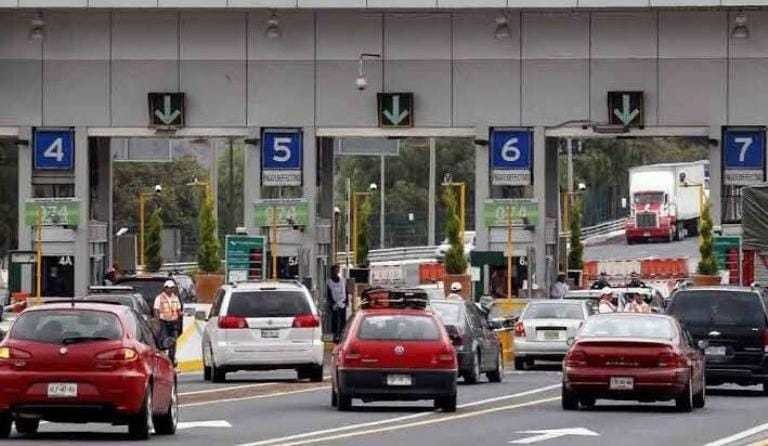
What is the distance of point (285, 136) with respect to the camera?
61031 millimetres

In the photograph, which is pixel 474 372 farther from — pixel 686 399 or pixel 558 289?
pixel 558 289

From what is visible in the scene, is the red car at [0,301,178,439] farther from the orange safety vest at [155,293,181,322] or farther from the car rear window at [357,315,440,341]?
the orange safety vest at [155,293,181,322]

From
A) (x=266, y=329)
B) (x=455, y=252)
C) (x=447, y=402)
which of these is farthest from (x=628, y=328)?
(x=455, y=252)

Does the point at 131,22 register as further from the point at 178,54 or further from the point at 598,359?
the point at 598,359

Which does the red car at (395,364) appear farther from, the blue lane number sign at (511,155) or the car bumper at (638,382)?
the blue lane number sign at (511,155)

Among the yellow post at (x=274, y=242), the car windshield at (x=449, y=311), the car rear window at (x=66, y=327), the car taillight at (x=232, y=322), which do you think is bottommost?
the car taillight at (x=232, y=322)

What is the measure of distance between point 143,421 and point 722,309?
50.8 feet

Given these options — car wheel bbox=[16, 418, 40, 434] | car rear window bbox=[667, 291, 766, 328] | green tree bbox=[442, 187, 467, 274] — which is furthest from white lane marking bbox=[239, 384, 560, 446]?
green tree bbox=[442, 187, 467, 274]

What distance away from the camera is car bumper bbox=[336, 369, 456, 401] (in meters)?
32.4

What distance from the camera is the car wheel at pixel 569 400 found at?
33.5 m

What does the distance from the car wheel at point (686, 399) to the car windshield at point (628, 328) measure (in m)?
0.71

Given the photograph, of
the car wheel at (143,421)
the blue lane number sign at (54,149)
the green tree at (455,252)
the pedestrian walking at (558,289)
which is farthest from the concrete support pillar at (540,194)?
the car wheel at (143,421)

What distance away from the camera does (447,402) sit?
108 feet

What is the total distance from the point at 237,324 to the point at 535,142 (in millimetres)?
21201
